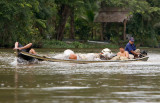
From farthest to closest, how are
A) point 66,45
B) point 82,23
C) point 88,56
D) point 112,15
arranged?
point 82,23, point 112,15, point 66,45, point 88,56

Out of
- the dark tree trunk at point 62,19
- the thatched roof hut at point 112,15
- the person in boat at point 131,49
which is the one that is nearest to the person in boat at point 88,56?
the person in boat at point 131,49

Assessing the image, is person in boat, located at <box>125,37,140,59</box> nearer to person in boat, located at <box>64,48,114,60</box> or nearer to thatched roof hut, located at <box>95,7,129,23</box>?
person in boat, located at <box>64,48,114,60</box>


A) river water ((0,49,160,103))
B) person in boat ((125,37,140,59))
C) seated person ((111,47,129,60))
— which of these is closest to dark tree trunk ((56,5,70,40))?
person in boat ((125,37,140,59))

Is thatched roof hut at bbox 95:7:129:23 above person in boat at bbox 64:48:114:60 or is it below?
above

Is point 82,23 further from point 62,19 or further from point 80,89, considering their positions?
point 80,89

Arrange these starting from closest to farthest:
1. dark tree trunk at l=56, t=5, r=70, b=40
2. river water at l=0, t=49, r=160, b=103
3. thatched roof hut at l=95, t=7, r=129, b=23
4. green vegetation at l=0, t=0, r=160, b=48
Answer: river water at l=0, t=49, r=160, b=103, green vegetation at l=0, t=0, r=160, b=48, dark tree trunk at l=56, t=5, r=70, b=40, thatched roof hut at l=95, t=7, r=129, b=23

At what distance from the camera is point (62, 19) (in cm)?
4262

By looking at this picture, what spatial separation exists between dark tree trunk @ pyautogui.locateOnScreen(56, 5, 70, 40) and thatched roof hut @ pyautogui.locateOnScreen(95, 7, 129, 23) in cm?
400

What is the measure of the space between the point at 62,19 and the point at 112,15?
559 centimetres

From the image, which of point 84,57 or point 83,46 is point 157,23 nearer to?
point 83,46

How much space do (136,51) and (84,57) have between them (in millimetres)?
3068

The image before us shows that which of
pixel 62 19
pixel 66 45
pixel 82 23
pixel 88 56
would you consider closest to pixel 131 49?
pixel 88 56

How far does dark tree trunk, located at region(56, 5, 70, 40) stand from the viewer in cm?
4214

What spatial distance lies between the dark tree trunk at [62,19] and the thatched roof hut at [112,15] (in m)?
4.00
